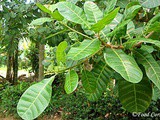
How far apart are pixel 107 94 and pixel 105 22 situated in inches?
93.6

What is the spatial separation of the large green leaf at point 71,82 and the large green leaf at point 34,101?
48 mm

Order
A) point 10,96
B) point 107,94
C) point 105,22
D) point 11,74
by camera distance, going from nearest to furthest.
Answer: point 105,22 < point 107,94 < point 10,96 < point 11,74

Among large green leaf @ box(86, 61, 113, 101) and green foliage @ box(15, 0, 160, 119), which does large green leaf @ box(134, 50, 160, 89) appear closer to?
green foliage @ box(15, 0, 160, 119)

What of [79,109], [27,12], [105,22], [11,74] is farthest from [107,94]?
[11,74]

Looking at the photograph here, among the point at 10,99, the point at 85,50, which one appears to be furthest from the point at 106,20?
the point at 10,99

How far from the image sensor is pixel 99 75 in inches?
26.8

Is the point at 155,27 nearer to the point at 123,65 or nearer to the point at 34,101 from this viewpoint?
the point at 123,65

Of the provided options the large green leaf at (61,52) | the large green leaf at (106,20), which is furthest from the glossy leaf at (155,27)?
the large green leaf at (61,52)

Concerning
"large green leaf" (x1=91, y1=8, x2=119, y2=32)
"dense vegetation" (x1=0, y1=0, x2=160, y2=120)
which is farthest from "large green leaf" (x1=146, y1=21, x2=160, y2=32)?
"large green leaf" (x1=91, y1=8, x2=119, y2=32)

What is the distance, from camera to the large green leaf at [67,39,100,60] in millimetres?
490

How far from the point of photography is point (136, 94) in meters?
0.64

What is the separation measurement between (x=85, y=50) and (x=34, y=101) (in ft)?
0.58

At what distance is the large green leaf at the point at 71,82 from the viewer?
1.86ft

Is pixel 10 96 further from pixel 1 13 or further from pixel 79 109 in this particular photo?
pixel 1 13
